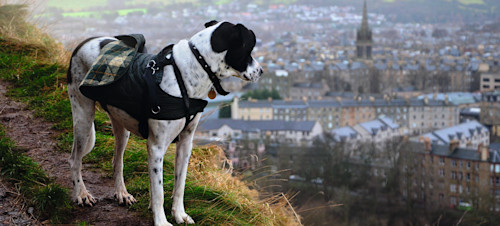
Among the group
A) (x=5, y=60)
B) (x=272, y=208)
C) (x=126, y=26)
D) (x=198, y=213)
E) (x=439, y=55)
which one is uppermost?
(x=5, y=60)

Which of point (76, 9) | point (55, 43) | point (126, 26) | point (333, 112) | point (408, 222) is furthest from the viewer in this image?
point (333, 112)

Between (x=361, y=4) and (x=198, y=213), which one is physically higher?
(x=198, y=213)

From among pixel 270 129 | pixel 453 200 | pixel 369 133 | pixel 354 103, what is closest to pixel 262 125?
pixel 270 129

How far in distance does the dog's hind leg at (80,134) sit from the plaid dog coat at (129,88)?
139mm

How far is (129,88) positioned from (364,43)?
80.5 metres

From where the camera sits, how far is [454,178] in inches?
1500

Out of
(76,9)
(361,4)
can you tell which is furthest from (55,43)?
(361,4)

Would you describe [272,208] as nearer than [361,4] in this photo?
Yes

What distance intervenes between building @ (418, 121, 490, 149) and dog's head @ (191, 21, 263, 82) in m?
44.0

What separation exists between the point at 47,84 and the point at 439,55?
79215 mm

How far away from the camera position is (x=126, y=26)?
51.2 meters

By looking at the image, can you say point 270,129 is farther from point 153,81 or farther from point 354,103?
point 153,81

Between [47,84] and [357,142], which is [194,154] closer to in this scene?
[47,84]

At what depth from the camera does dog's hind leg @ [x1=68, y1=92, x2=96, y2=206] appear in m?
2.66
